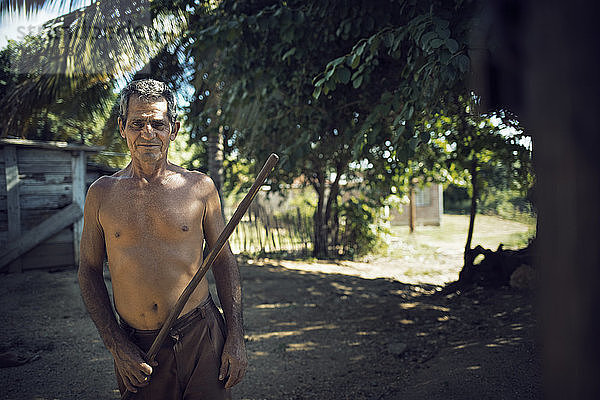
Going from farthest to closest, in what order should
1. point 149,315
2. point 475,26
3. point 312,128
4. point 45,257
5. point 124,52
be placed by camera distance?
point 124,52, point 45,257, point 312,128, point 475,26, point 149,315

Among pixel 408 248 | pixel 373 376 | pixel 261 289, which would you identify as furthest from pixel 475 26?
pixel 408 248

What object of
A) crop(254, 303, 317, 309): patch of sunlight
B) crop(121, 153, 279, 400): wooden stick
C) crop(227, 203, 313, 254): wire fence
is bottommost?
crop(254, 303, 317, 309): patch of sunlight

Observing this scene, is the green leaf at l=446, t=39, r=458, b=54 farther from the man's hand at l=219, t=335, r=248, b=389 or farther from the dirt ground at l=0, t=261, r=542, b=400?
the dirt ground at l=0, t=261, r=542, b=400

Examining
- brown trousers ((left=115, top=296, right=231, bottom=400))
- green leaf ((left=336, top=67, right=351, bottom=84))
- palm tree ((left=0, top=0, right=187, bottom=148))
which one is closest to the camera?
brown trousers ((left=115, top=296, right=231, bottom=400))

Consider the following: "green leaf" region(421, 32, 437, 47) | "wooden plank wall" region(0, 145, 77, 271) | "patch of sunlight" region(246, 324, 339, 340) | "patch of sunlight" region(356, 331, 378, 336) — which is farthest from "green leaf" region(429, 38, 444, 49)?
"wooden plank wall" region(0, 145, 77, 271)

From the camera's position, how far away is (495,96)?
298cm

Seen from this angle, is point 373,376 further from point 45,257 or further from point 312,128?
point 45,257

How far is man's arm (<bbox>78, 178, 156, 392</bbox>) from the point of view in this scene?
5.80 ft

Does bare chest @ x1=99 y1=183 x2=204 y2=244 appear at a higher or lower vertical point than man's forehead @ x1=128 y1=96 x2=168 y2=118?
lower

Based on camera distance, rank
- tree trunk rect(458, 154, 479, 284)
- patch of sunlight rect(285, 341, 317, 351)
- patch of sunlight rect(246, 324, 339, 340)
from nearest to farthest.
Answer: patch of sunlight rect(285, 341, 317, 351), patch of sunlight rect(246, 324, 339, 340), tree trunk rect(458, 154, 479, 284)

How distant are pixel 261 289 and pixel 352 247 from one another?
4196 mm

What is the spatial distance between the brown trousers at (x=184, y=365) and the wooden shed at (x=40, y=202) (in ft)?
17.8

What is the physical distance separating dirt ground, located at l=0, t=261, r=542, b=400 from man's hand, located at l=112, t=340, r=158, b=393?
2030 mm

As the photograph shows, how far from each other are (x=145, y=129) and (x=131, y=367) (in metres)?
1.00
